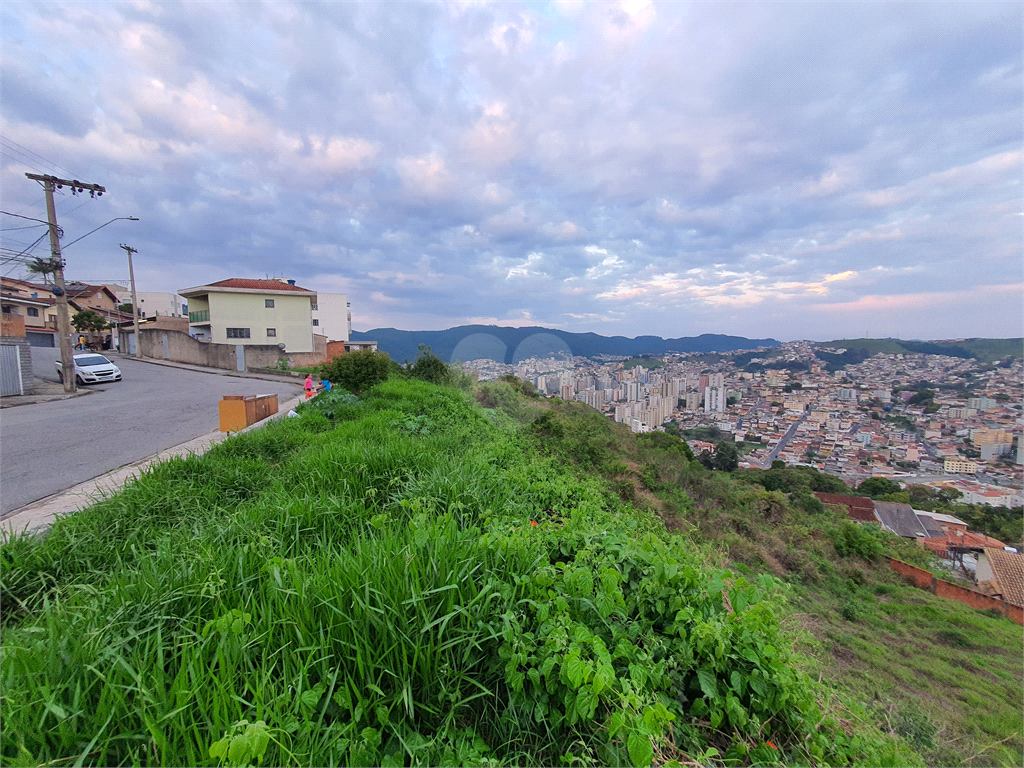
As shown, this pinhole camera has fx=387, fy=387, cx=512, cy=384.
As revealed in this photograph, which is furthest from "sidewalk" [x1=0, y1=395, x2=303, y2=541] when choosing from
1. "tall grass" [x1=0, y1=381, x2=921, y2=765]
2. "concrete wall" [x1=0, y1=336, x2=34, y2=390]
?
"concrete wall" [x1=0, y1=336, x2=34, y2=390]

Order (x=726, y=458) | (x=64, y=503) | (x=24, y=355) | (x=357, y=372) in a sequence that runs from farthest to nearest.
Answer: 1. (x=726, y=458)
2. (x=24, y=355)
3. (x=357, y=372)
4. (x=64, y=503)

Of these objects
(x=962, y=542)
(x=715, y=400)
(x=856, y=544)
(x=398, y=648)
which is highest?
(x=398, y=648)

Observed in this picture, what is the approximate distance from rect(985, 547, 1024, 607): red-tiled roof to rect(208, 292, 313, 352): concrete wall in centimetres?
3698

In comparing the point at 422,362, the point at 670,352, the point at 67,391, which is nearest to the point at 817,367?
the point at 670,352

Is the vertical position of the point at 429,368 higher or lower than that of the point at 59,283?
lower

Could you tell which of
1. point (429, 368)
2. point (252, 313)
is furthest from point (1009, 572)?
point (252, 313)

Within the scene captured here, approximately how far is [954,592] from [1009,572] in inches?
65.2

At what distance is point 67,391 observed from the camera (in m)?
12.4

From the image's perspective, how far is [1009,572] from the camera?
10609mm

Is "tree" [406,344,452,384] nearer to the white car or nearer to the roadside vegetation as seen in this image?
the roadside vegetation

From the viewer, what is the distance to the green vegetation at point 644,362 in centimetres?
2166

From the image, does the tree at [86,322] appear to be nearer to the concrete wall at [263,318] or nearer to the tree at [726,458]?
the concrete wall at [263,318]

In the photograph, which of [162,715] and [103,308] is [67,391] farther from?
[103,308]

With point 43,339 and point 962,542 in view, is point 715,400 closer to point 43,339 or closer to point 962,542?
point 962,542
